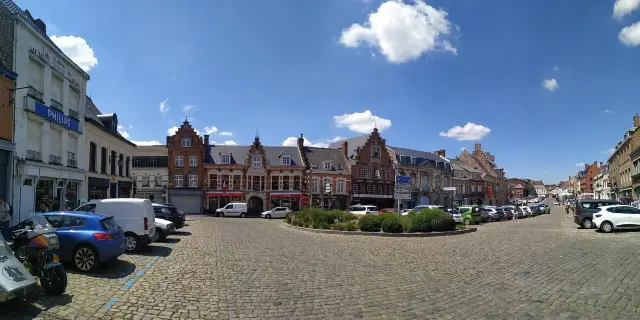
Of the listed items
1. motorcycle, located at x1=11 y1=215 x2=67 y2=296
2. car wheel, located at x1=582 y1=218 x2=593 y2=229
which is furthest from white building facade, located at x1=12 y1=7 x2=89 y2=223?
car wheel, located at x1=582 y1=218 x2=593 y2=229

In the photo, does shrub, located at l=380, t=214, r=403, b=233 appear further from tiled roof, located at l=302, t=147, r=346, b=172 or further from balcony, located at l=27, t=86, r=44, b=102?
tiled roof, located at l=302, t=147, r=346, b=172

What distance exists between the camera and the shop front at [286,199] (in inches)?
2261

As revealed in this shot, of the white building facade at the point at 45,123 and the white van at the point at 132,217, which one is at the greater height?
the white building facade at the point at 45,123

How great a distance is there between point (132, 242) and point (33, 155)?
871cm

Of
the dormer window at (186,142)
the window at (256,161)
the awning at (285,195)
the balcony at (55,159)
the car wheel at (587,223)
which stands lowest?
the car wheel at (587,223)

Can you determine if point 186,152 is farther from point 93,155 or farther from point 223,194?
point 93,155

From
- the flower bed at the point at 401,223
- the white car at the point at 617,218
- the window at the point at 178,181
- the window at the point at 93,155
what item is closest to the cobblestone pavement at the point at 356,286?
the flower bed at the point at 401,223

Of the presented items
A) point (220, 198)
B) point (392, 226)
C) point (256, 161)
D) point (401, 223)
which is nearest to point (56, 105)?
point (392, 226)

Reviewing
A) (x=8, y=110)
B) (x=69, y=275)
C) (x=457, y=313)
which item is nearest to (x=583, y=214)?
(x=457, y=313)

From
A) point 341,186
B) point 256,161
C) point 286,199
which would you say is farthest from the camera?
point 341,186

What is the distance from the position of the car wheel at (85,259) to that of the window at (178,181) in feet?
157

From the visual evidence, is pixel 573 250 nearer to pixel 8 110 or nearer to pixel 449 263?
pixel 449 263

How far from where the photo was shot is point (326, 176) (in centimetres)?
5984

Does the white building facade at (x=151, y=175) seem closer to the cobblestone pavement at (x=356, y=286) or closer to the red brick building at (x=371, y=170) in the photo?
the red brick building at (x=371, y=170)
